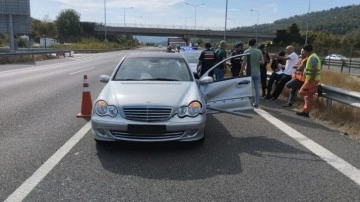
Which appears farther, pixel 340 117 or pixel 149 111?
pixel 340 117

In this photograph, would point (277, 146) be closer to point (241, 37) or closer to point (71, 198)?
point (71, 198)

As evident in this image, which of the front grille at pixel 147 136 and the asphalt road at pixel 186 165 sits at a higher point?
the front grille at pixel 147 136

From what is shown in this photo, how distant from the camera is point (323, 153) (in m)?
6.22

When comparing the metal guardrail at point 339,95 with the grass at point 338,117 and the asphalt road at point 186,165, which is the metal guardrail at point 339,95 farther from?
the asphalt road at point 186,165

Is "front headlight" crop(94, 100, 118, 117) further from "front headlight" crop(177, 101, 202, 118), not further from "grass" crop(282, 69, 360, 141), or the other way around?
"grass" crop(282, 69, 360, 141)

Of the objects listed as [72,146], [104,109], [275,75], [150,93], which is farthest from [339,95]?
[72,146]

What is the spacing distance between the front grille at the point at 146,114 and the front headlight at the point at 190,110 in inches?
8.7

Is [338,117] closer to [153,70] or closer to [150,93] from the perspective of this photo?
[153,70]

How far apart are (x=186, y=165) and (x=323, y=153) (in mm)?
2157

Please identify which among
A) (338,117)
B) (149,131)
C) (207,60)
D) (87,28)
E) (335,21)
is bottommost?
(338,117)

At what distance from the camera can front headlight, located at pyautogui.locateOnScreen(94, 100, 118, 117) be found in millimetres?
6098

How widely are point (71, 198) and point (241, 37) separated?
367 feet

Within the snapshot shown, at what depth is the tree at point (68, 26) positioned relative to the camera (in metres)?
127

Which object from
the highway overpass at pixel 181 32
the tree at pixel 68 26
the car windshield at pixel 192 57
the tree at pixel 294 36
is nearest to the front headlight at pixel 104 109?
the car windshield at pixel 192 57
